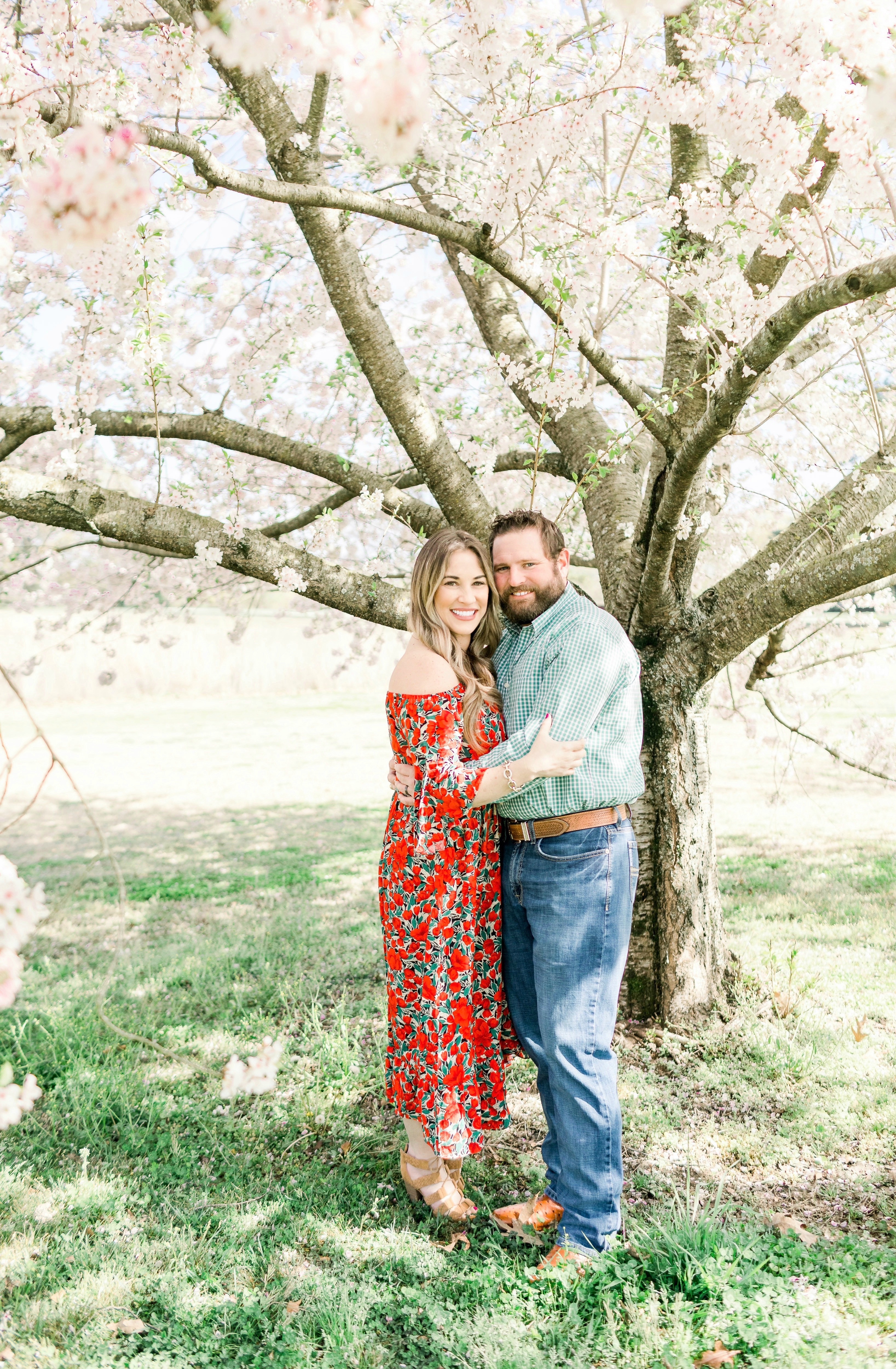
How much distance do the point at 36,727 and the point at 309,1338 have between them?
67.1 inches

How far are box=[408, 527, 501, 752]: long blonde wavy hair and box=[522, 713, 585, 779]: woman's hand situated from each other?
234 millimetres

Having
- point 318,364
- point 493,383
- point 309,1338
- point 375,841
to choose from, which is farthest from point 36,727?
point 375,841

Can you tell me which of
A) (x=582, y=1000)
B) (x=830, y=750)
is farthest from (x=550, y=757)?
(x=830, y=750)

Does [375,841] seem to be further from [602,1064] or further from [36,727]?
[36,727]

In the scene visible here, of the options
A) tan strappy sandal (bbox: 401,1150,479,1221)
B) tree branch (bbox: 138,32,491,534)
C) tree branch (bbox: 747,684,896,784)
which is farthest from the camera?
tree branch (bbox: 747,684,896,784)

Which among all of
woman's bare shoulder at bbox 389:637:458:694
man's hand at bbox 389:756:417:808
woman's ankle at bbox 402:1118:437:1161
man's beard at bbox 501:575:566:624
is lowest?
woman's ankle at bbox 402:1118:437:1161

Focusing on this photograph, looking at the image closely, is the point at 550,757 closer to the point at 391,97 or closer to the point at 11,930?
the point at 11,930

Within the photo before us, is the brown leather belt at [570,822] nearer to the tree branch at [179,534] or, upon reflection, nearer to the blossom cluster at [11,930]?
the tree branch at [179,534]

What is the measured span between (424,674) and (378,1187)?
1.57 meters

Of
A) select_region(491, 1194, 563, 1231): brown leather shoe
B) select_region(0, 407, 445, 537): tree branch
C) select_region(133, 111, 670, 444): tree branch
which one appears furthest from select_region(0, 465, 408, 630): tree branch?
select_region(491, 1194, 563, 1231): brown leather shoe

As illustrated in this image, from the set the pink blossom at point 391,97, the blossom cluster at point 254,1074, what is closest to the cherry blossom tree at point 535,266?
the pink blossom at point 391,97

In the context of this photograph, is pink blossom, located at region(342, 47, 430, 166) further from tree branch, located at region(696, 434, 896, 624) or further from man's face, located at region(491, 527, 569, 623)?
tree branch, located at region(696, 434, 896, 624)

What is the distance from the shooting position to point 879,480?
10.6ft

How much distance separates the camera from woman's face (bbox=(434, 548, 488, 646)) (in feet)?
8.25
